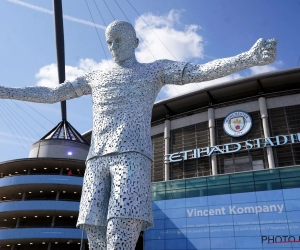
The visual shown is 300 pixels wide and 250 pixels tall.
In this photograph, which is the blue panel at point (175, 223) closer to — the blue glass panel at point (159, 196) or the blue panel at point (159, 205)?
the blue panel at point (159, 205)

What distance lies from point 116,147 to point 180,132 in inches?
1147

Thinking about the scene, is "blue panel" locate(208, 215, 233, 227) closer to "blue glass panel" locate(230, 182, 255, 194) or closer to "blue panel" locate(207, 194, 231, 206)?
"blue panel" locate(207, 194, 231, 206)

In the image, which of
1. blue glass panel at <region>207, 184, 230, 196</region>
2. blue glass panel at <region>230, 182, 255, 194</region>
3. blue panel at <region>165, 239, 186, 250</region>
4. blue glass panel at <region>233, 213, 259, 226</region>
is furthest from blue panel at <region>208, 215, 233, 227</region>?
blue panel at <region>165, 239, 186, 250</region>

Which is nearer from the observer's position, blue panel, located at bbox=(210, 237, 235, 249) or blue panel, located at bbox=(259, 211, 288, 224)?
blue panel, located at bbox=(259, 211, 288, 224)

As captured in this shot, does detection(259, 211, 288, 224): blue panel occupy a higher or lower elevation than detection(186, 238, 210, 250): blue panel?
higher

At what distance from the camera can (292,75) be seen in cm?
2884

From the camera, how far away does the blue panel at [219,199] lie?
23688 mm

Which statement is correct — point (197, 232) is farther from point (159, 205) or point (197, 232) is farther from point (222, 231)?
point (159, 205)

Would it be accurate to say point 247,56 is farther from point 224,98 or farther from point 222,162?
point 224,98

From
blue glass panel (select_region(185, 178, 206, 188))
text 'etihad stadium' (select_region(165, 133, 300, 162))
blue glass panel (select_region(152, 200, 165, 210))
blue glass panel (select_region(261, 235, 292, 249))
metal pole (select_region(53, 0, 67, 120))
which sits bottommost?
blue glass panel (select_region(261, 235, 292, 249))

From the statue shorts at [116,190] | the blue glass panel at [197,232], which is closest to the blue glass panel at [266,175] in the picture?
the blue glass panel at [197,232]

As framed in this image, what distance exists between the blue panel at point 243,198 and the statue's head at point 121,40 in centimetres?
2171

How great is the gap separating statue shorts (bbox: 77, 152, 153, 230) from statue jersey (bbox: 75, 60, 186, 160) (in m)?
0.08

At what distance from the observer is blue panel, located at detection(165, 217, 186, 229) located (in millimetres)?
24375
